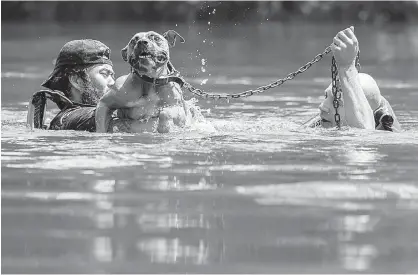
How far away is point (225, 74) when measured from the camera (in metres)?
17.4

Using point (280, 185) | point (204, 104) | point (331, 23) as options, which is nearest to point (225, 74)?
point (204, 104)

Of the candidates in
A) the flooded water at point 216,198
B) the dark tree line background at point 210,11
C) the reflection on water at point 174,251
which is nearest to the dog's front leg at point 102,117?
the flooded water at point 216,198

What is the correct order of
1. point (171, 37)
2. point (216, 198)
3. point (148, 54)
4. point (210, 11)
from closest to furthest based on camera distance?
point (216, 198) < point (148, 54) < point (171, 37) < point (210, 11)

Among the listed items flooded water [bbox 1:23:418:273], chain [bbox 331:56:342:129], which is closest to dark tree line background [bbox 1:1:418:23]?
flooded water [bbox 1:23:418:273]

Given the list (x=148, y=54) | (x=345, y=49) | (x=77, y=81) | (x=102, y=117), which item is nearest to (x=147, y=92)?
(x=148, y=54)

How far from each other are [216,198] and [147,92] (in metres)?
2.60

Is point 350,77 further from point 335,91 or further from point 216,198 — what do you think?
point 216,198

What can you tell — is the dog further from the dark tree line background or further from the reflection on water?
the dark tree line background

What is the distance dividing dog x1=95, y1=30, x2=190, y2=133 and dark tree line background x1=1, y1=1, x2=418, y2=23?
23.8 metres

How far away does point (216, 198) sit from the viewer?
6.79 metres

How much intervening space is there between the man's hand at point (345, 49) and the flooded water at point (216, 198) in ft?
1.81

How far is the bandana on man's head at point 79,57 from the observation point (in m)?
10.3

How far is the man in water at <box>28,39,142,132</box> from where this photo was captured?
10211mm

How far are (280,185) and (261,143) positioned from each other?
1871mm
